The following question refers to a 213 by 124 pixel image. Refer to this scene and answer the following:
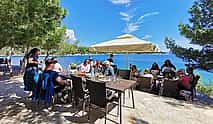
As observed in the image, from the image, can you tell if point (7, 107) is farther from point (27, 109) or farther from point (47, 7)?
point (47, 7)

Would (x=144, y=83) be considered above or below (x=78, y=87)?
below

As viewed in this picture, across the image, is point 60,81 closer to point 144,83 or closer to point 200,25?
point 144,83

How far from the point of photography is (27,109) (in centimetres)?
492

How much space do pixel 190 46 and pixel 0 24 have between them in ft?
25.8

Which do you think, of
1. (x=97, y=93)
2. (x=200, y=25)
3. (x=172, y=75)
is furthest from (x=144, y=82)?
(x=200, y=25)

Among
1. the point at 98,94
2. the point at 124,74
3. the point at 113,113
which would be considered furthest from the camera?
the point at 124,74

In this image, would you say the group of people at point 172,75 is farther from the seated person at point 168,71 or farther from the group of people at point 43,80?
the group of people at point 43,80

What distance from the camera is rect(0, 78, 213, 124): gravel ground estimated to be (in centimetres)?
432

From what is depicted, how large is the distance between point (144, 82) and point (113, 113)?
9.38 ft

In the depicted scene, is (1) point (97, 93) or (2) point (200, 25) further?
(2) point (200, 25)

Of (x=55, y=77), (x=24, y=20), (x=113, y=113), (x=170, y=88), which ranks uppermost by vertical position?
(x=24, y=20)

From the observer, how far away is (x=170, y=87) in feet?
21.6

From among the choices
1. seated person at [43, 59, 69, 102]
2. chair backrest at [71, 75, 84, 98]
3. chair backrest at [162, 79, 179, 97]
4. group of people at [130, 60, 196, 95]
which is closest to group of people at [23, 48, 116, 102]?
seated person at [43, 59, 69, 102]

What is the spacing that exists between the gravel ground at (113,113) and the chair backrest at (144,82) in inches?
51.1
